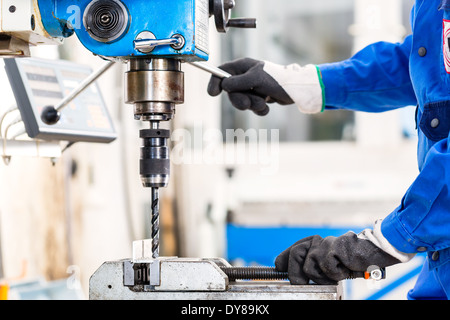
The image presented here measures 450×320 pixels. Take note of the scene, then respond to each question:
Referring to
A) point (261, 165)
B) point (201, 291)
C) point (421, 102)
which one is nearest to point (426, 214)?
point (421, 102)

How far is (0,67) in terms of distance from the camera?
4.41 feet

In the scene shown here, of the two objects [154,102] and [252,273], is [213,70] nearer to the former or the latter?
[154,102]

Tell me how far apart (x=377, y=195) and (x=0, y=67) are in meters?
2.65

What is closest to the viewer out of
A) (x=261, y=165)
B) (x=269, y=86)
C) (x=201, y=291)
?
(x=201, y=291)

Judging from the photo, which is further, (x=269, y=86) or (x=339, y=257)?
(x=269, y=86)

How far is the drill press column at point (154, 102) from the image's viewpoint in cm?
96

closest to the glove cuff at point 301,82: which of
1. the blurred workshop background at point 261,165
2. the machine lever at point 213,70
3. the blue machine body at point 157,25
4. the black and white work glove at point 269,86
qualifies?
the black and white work glove at point 269,86

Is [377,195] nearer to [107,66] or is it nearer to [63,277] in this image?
[63,277]

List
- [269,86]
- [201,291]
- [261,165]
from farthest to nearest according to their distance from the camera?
[261,165], [269,86], [201,291]

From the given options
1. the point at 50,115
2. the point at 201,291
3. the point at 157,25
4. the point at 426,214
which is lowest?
the point at 201,291

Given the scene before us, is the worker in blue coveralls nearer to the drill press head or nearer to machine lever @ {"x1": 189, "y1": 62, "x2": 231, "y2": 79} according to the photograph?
machine lever @ {"x1": 189, "y1": 62, "x2": 231, "y2": 79}

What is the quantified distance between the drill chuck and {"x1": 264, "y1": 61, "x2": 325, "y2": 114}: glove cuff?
1.26 feet

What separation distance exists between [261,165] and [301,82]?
2659mm

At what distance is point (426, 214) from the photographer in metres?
0.92
